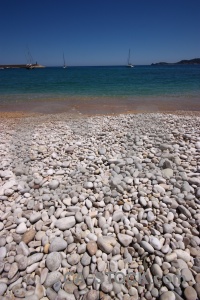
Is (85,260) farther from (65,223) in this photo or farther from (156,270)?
(156,270)

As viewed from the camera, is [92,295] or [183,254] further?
[183,254]

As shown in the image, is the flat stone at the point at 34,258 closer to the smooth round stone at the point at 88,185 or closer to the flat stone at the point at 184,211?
the smooth round stone at the point at 88,185

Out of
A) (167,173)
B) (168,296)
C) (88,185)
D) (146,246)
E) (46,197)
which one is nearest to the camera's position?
(168,296)

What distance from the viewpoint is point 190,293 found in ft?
5.19

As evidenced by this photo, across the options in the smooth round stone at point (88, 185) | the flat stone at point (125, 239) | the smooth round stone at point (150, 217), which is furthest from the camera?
the smooth round stone at point (88, 185)

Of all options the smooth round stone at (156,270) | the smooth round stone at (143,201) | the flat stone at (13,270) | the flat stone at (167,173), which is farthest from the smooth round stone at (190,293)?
the flat stone at (167,173)

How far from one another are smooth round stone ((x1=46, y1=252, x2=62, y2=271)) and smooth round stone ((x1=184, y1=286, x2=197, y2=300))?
1245mm

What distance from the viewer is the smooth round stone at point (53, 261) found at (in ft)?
5.99

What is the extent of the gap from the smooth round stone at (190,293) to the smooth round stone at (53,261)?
1.25 metres

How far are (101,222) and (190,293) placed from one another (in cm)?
113

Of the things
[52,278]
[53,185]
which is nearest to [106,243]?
[52,278]

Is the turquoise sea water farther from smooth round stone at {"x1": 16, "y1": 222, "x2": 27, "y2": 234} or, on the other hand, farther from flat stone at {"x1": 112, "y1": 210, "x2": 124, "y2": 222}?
flat stone at {"x1": 112, "y1": 210, "x2": 124, "y2": 222}

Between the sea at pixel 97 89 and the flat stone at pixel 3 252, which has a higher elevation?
the sea at pixel 97 89

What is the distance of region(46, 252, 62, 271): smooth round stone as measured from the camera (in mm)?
1826
